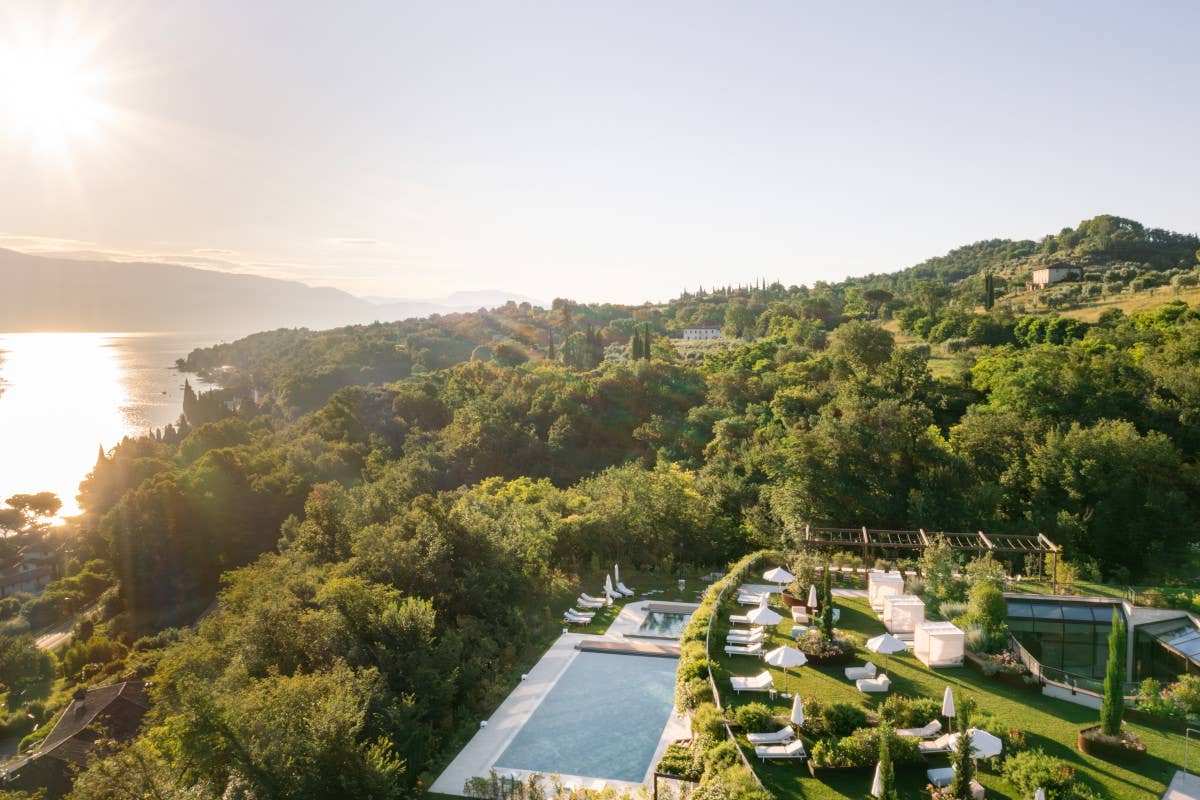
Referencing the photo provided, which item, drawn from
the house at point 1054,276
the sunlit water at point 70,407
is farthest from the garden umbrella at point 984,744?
the house at point 1054,276

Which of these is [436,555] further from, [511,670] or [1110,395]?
[1110,395]

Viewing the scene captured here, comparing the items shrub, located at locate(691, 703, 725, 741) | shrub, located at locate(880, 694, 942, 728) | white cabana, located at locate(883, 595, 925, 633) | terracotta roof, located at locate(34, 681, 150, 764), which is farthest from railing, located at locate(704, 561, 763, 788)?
terracotta roof, located at locate(34, 681, 150, 764)

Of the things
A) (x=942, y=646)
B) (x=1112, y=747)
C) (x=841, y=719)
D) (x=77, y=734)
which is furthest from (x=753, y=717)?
(x=77, y=734)

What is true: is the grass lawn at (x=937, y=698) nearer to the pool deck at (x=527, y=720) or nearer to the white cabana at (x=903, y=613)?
the white cabana at (x=903, y=613)

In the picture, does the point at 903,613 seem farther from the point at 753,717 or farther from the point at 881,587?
the point at 753,717

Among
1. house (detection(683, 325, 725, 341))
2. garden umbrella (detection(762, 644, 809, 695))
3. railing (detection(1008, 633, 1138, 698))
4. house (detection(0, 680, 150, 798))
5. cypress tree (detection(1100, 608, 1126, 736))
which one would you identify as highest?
house (detection(683, 325, 725, 341))

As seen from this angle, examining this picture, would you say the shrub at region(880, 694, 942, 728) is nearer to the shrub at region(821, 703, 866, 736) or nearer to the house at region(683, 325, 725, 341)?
the shrub at region(821, 703, 866, 736)
